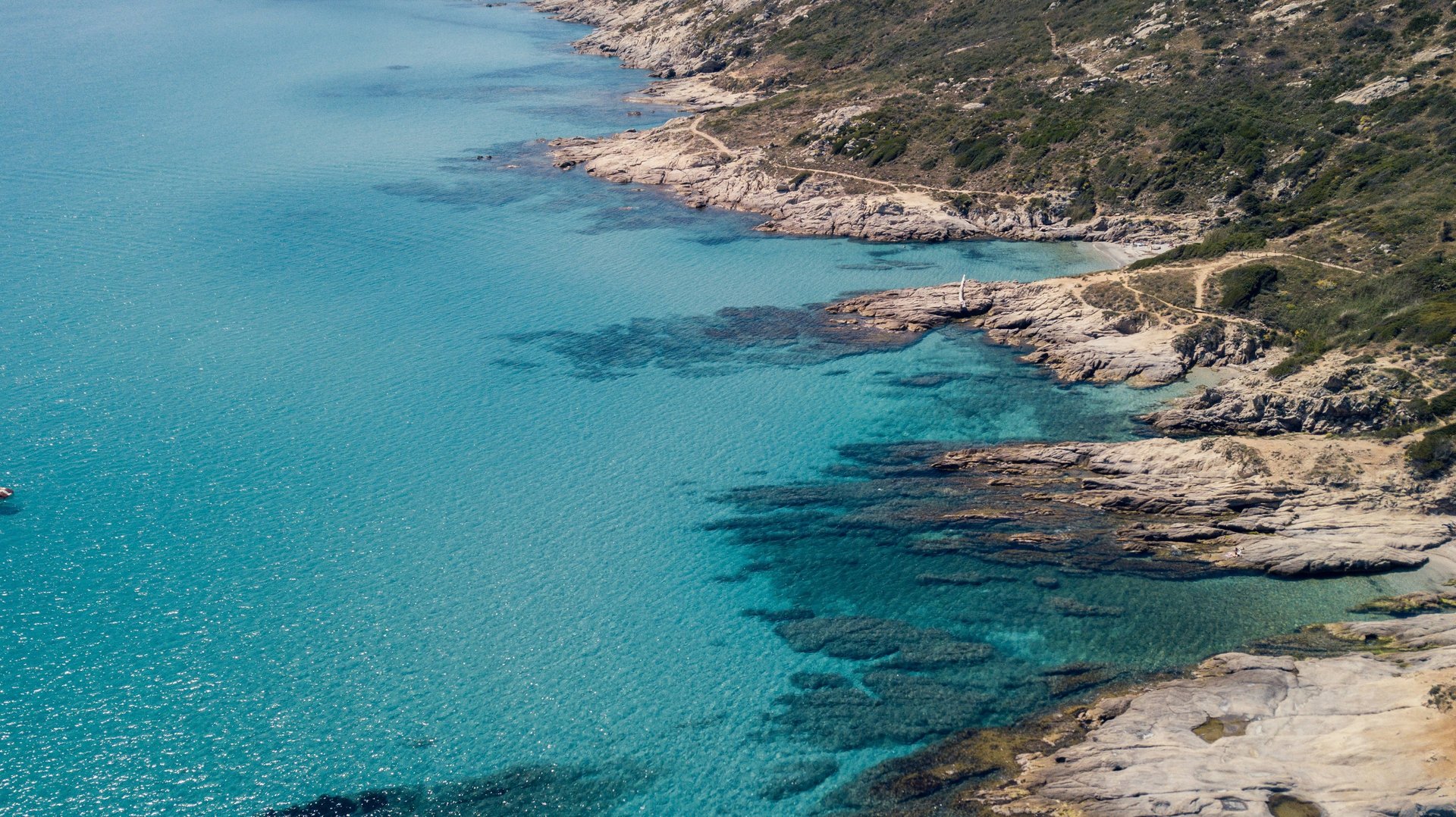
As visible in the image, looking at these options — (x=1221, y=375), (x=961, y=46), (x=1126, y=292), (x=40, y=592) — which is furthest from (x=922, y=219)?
(x=40, y=592)

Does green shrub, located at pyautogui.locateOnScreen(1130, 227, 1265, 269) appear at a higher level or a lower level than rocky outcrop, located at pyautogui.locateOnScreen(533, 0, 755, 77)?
lower

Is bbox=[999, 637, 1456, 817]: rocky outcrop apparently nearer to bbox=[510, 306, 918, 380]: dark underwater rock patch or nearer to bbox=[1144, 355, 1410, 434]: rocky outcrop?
bbox=[1144, 355, 1410, 434]: rocky outcrop

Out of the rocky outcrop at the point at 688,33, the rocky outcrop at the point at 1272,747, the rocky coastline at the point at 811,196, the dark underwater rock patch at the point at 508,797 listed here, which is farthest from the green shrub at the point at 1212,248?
the rocky outcrop at the point at 688,33

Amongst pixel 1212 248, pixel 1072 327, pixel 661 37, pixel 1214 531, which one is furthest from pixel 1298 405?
pixel 661 37

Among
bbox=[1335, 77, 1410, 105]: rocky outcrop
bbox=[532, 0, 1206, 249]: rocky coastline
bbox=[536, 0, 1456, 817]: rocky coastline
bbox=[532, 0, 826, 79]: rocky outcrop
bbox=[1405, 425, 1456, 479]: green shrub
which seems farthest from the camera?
bbox=[532, 0, 826, 79]: rocky outcrop

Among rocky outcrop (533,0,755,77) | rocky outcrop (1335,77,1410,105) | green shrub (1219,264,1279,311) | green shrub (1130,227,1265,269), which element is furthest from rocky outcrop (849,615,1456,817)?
rocky outcrop (533,0,755,77)

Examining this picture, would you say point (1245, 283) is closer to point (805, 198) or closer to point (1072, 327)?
point (1072, 327)

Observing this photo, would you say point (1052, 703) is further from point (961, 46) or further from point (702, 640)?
point (961, 46)
